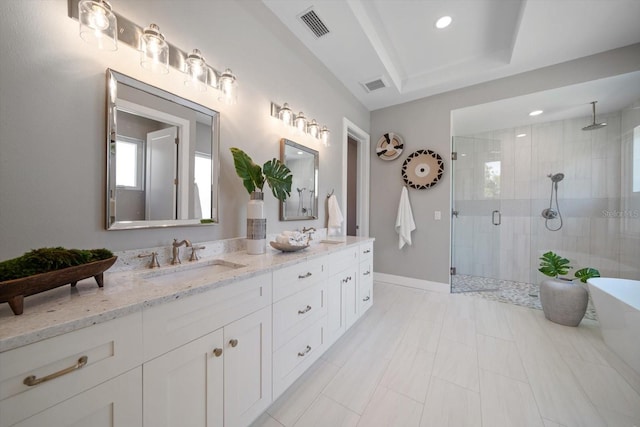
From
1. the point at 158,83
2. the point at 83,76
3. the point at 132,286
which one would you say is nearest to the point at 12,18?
the point at 83,76

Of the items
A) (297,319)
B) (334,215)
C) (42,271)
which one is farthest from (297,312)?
(334,215)

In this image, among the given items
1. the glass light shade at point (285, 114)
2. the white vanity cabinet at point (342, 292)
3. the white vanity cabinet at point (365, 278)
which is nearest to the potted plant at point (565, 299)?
the white vanity cabinet at point (365, 278)

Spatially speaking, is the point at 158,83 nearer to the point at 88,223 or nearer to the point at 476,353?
the point at 88,223

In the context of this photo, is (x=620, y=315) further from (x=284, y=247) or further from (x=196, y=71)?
(x=196, y=71)

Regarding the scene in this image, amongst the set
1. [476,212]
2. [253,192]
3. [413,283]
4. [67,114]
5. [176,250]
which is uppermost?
[67,114]

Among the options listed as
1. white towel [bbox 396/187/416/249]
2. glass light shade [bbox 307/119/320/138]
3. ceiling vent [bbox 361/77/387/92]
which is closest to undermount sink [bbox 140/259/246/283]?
glass light shade [bbox 307/119/320/138]

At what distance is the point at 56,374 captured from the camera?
585mm

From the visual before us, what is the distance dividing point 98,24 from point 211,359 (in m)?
1.53

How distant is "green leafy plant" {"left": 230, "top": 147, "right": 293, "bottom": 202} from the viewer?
151 centimetres

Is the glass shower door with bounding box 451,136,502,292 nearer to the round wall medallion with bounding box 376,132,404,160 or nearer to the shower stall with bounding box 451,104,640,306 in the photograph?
the shower stall with bounding box 451,104,640,306

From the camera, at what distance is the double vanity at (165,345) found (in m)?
0.57

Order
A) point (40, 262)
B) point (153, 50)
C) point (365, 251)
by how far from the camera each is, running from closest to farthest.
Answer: point (40, 262) < point (153, 50) < point (365, 251)

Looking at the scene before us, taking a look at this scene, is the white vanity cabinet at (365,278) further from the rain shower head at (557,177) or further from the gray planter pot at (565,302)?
the rain shower head at (557,177)

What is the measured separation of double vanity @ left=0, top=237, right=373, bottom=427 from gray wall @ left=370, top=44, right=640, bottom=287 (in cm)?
230
